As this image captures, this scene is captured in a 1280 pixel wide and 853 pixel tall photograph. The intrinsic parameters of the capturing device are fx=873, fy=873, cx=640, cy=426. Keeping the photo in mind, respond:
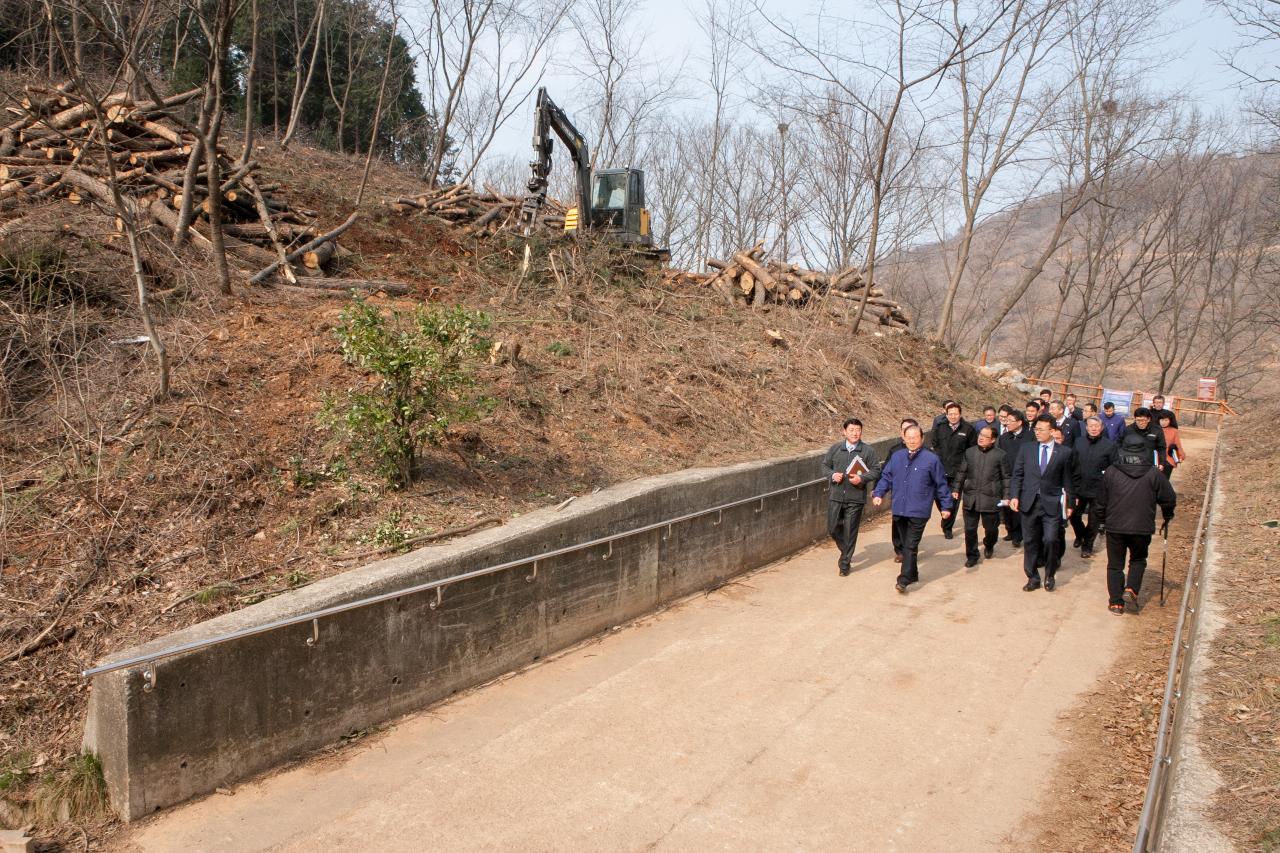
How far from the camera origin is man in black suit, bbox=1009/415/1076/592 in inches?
366

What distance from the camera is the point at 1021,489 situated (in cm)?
967

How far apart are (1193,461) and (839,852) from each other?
68.8 ft

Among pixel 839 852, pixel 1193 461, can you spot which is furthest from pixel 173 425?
pixel 1193 461

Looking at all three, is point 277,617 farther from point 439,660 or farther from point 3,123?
point 3,123

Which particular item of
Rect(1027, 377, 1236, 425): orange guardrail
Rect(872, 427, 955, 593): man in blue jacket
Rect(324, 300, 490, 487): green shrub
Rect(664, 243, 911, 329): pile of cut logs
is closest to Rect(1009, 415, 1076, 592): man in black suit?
Rect(872, 427, 955, 593): man in blue jacket

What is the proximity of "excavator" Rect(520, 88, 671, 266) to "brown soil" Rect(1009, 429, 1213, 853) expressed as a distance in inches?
420

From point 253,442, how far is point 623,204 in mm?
14392

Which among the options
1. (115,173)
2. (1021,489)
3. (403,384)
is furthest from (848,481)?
(115,173)

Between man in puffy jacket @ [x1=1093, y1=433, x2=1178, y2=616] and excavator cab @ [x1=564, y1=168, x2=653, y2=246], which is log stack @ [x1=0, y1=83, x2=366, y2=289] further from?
man in puffy jacket @ [x1=1093, y1=433, x2=1178, y2=616]

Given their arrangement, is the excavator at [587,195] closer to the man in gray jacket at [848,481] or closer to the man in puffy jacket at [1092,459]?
the man in gray jacket at [848,481]

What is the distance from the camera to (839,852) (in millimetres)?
4457

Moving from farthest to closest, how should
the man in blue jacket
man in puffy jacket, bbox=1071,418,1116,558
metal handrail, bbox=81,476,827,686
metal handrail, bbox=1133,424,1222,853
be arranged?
man in puffy jacket, bbox=1071,418,1116,558 → the man in blue jacket → metal handrail, bbox=81,476,827,686 → metal handrail, bbox=1133,424,1222,853

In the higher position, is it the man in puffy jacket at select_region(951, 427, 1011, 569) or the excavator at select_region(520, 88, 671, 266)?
the excavator at select_region(520, 88, 671, 266)

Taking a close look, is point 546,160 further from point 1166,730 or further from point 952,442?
point 1166,730
